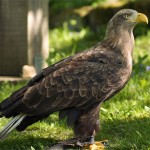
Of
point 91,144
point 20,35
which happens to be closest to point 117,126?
point 91,144

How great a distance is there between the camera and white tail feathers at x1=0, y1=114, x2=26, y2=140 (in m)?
6.03

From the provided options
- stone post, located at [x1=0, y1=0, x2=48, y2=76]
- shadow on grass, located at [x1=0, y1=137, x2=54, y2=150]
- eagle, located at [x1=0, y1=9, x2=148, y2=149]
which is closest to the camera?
eagle, located at [x1=0, y1=9, x2=148, y2=149]

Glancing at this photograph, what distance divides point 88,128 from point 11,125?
0.80 metres

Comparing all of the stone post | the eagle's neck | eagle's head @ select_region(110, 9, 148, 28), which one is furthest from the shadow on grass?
the stone post

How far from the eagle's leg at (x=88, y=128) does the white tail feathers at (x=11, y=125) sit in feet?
1.92

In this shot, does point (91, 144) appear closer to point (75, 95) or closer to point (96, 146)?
point (96, 146)

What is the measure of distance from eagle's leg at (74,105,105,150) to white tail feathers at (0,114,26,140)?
1.92 ft

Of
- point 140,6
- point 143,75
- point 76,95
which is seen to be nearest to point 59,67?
point 76,95

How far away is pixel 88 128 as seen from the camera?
6.05 m

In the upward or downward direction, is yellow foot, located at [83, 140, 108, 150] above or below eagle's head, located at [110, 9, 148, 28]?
below

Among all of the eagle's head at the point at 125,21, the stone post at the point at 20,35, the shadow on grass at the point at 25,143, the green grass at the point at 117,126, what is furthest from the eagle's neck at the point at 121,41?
the stone post at the point at 20,35

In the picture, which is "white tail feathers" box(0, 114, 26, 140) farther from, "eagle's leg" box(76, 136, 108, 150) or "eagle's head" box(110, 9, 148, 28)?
"eagle's head" box(110, 9, 148, 28)

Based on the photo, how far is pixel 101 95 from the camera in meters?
6.03

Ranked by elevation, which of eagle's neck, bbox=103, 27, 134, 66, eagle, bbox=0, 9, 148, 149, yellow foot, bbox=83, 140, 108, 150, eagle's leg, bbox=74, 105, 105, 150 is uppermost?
eagle's neck, bbox=103, 27, 134, 66
